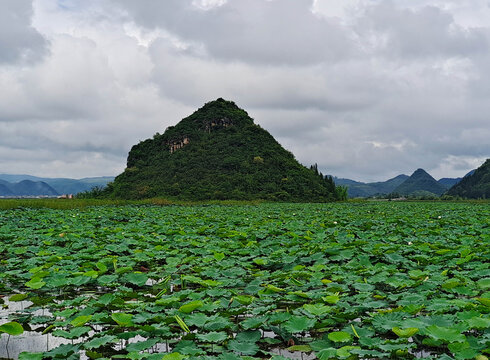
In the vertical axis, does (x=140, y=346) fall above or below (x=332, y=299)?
below

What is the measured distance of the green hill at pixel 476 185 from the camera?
81.3m

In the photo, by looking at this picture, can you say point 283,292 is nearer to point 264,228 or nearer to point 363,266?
point 363,266

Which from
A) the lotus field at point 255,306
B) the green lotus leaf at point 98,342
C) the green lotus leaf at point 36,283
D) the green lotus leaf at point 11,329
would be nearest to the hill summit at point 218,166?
the lotus field at point 255,306

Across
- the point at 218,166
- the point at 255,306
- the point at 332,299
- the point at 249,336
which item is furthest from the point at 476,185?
the point at 249,336

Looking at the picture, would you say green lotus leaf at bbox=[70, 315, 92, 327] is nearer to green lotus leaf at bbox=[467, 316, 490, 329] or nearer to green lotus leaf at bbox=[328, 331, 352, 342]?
green lotus leaf at bbox=[328, 331, 352, 342]

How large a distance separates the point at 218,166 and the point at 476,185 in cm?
6514

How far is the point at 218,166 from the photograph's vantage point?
187 feet

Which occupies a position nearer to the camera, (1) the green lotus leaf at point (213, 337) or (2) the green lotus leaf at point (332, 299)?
(1) the green lotus leaf at point (213, 337)

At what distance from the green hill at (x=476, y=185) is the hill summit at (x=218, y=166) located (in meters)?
43.9

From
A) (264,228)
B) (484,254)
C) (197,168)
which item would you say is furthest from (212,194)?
(484,254)

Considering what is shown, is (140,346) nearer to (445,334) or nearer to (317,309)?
(317,309)

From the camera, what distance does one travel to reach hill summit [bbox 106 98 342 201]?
168 feet

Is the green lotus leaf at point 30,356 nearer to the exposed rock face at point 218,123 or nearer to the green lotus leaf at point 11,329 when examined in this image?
the green lotus leaf at point 11,329

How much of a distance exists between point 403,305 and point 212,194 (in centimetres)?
4566
